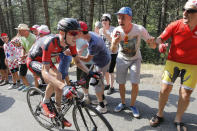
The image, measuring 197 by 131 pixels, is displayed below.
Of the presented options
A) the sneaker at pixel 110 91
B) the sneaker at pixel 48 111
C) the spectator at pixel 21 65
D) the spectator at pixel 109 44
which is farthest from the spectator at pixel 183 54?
the spectator at pixel 21 65

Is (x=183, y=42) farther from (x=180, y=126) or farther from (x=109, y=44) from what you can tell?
(x=109, y=44)

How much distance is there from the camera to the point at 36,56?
10.7 ft

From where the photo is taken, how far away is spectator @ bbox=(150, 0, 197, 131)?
245 centimetres

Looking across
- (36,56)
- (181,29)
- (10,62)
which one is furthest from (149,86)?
(10,62)

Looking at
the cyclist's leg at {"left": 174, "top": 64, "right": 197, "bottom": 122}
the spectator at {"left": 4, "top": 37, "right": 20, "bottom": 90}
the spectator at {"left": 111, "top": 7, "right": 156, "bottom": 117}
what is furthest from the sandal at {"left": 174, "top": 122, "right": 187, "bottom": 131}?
the spectator at {"left": 4, "top": 37, "right": 20, "bottom": 90}

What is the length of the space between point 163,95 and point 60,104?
6.34ft

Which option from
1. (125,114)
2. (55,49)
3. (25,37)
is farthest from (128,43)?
(25,37)

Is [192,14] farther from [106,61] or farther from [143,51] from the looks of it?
[143,51]

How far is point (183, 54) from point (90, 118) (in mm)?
1891

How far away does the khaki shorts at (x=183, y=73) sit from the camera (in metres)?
2.62

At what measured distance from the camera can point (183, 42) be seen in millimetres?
2566

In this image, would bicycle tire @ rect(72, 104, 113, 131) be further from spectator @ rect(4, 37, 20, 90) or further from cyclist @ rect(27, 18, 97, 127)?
spectator @ rect(4, 37, 20, 90)

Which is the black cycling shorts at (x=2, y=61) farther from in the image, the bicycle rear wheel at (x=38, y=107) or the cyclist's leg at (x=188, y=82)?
the cyclist's leg at (x=188, y=82)

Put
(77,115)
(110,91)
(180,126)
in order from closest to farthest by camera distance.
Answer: (77,115) < (180,126) < (110,91)
